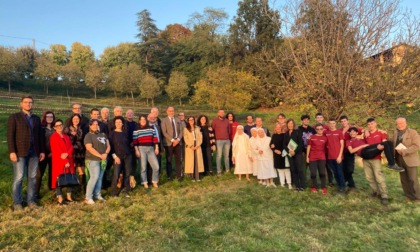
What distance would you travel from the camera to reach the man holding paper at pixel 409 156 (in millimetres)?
6611

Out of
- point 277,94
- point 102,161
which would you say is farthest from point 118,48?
point 102,161

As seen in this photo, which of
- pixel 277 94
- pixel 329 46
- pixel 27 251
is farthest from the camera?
pixel 277 94

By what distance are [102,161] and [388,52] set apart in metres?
8.84

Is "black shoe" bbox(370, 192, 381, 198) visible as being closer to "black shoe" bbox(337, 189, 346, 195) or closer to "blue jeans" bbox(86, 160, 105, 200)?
"black shoe" bbox(337, 189, 346, 195)

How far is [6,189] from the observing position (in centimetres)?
657

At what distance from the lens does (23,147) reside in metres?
5.62

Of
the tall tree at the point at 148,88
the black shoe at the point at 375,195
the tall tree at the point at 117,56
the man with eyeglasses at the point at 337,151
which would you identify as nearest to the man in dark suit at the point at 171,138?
the man with eyeglasses at the point at 337,151

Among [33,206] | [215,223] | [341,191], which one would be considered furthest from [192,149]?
[33,206]

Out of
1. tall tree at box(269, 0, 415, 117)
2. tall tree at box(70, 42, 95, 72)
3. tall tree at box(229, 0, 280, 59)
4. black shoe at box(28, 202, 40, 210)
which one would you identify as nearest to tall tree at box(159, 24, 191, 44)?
tall tree at box(70, 42, 95, 72)

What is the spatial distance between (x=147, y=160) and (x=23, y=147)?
109 inches

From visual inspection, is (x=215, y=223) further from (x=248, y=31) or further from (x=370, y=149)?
(x=248, y=31)

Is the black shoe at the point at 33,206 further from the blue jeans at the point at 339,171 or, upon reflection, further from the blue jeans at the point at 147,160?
the blue jeans at the point at 339,171

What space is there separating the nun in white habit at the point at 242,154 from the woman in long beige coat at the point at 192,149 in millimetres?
1039

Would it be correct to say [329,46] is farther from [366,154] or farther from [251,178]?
[251,178]
